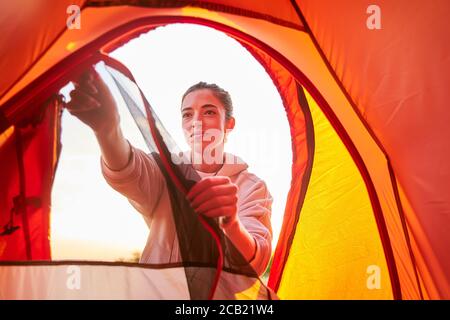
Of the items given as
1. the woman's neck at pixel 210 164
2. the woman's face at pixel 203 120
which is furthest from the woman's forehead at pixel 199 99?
the woman's neck at pixel 210 164

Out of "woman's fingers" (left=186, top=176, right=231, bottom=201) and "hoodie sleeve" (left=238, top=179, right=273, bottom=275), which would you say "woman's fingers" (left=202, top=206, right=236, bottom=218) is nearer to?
"woman's fingers" (left=186, top=176, right=231, bottom=201)

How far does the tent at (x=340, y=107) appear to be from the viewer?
1.26 m

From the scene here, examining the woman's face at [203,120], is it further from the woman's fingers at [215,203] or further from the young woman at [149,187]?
the woman's fingers at [215,203]

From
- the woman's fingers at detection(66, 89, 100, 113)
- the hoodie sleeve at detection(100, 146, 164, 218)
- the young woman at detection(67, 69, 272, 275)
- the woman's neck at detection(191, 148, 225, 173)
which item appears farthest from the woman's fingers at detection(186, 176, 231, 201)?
the woman's fingers at detection(66, 89, 100, 113)

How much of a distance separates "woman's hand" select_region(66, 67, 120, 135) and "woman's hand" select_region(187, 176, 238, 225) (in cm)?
30

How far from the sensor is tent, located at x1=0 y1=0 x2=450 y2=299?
1.26m

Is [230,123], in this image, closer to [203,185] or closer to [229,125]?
[229,125]

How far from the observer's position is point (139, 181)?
1.35 metres

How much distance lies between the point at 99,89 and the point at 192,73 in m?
0.46

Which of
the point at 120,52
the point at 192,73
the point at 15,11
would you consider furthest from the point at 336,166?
the point at 15,11

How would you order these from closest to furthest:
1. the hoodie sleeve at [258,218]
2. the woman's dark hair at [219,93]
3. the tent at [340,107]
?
the tent at [340,107]
the hoodie sleeve at [258,218]
the woman's dark hair at [219,93]

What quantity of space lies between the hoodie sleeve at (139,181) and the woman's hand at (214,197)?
0.41 feet

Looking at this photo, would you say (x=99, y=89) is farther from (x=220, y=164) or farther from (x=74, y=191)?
(x=220, y=164)

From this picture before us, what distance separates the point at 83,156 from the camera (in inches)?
53.1
